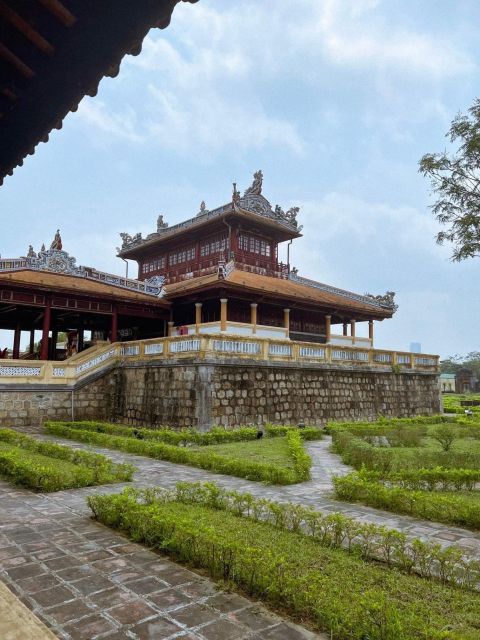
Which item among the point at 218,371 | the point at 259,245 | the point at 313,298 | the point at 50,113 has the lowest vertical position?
the point at 218,371

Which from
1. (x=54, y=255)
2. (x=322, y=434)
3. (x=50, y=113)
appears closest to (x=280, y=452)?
(x=322, y=434)

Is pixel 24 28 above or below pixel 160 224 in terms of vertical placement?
below

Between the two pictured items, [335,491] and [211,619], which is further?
[335,491]

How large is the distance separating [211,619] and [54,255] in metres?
21.3

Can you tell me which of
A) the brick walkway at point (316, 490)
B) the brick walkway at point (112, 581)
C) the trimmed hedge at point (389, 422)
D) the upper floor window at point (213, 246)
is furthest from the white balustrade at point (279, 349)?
the brick walkway at point (112, 581)

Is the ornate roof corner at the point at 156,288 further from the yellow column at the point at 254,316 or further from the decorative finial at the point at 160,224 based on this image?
the decorative finial at the point at 160,224

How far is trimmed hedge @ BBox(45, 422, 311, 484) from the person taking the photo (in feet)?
30.8

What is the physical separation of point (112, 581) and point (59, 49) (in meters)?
4.68

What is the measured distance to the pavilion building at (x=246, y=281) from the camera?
24125 millimetres

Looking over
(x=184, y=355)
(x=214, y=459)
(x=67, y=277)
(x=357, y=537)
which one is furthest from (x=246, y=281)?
(x=357, y=537)

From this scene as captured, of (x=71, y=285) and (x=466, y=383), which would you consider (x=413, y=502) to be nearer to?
(x=71, y=285)

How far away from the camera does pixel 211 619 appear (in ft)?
12.7

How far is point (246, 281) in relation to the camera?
79.0 ft

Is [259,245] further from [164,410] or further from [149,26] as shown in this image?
[149,26]
